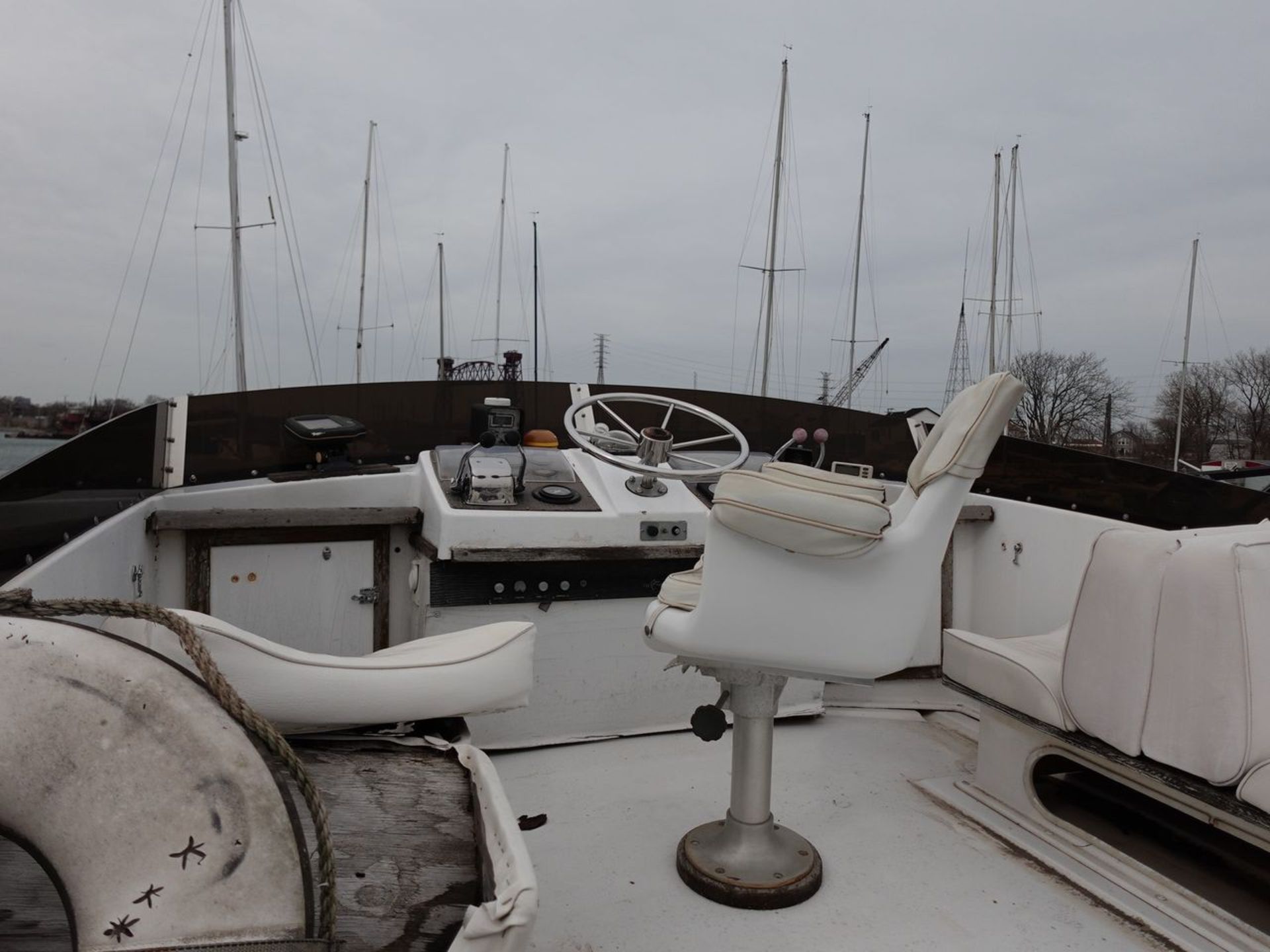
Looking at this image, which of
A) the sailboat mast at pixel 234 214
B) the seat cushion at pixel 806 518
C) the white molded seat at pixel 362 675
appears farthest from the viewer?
the sailboat mast at pixel 234 214

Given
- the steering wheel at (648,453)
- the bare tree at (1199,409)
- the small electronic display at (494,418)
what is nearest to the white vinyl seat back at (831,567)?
the steering wheel at (648,453)

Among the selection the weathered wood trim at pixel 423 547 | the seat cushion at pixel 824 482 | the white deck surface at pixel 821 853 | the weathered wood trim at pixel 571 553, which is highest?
the seat cushion at pixel 824 482

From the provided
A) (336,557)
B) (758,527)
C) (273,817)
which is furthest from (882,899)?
(336,557)

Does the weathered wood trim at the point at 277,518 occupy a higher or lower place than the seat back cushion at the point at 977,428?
lower

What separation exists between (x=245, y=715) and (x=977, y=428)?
1239mm

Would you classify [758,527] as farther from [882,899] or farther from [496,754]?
[496,754]

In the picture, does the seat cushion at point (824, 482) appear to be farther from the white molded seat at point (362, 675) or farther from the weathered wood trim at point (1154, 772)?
the weathered wood trim at point (1154, 772)

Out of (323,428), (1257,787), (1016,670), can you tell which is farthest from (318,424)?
(1257,787)

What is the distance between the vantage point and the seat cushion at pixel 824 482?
4.92ft

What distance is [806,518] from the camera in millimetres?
1437

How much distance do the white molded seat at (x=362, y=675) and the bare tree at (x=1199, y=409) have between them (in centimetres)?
2483

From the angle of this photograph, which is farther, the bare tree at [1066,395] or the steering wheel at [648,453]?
the bare tree at [1066,395]

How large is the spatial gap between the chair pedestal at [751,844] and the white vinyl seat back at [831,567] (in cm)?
21

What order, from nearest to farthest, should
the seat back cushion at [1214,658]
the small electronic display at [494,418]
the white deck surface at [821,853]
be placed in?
the seat back cushion at [1214,658], the white deck surface at [821,853], the small electronic display at [494,418]
